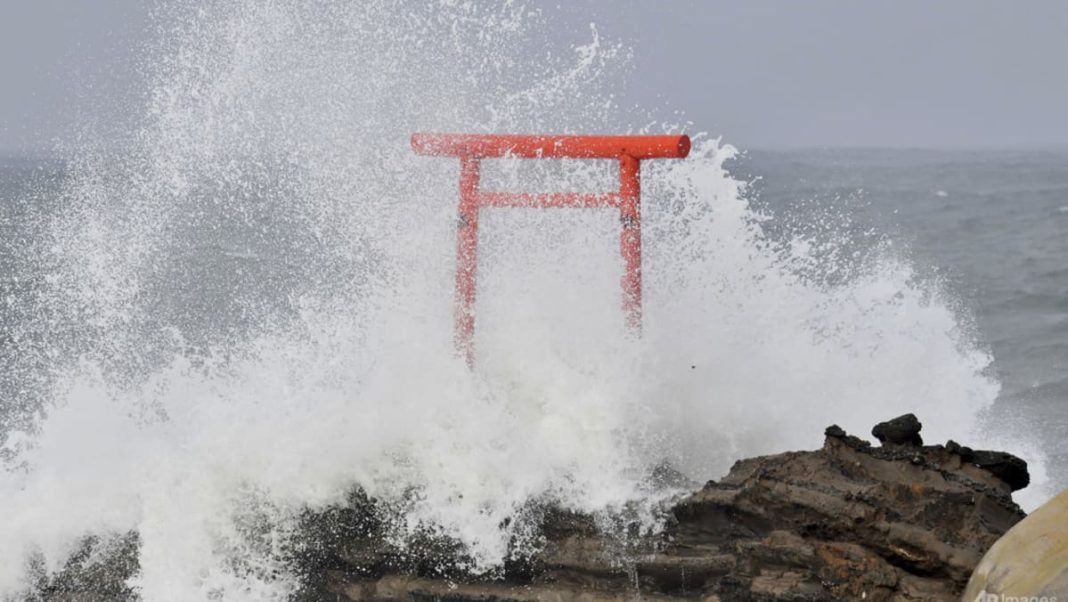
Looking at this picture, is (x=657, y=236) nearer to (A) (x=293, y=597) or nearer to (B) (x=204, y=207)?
(A) (x=293, y=597)

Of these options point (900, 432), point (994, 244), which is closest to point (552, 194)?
point (900, 432)

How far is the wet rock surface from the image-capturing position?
3662mm

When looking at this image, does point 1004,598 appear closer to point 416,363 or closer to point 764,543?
point 764,543

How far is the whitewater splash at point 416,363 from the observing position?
477cm

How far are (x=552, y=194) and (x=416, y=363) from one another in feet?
3.03

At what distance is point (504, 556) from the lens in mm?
4379

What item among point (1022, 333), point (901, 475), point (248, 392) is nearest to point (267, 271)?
point (1022, 333)

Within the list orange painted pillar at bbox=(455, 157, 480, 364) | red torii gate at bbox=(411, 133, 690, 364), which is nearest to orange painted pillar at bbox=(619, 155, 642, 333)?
red torii gate at bbox=(411, 133, 690, 364)

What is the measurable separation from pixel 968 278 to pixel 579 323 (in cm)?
1364

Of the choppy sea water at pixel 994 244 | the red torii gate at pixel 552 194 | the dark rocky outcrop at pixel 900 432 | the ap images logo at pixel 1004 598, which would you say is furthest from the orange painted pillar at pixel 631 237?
the choppy sea water at pixel 994 244

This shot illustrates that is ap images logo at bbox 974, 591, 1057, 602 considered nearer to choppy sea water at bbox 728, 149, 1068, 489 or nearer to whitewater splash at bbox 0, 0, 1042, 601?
whitewater splash at bbox 0, 0, 1042, 601

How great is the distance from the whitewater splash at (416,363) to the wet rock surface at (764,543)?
147mm

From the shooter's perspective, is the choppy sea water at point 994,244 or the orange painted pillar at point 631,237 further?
the choppy sea water at point 994,244

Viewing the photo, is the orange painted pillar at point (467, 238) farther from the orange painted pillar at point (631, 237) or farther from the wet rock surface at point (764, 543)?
the wet rock surface at point (764, 543)
